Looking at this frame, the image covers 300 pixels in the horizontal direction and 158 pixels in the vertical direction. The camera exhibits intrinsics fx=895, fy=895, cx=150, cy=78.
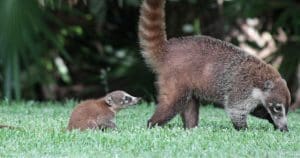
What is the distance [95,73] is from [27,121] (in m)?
6.77

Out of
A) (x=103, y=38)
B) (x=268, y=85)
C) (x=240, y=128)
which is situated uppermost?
(x=103, y=38)

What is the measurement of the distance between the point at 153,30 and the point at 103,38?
698 cm

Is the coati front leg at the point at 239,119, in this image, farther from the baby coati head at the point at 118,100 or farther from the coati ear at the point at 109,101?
the coati ear at the point at 109,101

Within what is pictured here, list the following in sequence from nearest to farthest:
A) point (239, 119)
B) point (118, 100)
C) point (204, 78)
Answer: point (239, 119), point (204, 78), point (118, 100)

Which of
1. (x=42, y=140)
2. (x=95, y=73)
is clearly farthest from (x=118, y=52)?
(x=42, y=140)

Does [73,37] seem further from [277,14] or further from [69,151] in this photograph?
[69,151]

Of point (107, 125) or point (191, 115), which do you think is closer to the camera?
point (107, 125)

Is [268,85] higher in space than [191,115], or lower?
higher

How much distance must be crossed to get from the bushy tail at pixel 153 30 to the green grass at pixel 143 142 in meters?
0.69

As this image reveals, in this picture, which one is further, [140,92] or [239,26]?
[239,26]

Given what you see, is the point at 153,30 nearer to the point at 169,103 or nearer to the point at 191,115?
the point at 169,103

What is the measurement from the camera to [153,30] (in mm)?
8664

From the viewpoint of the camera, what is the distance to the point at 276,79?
8.58 m

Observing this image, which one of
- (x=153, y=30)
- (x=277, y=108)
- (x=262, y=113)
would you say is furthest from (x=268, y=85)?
(x=153, y=30)
